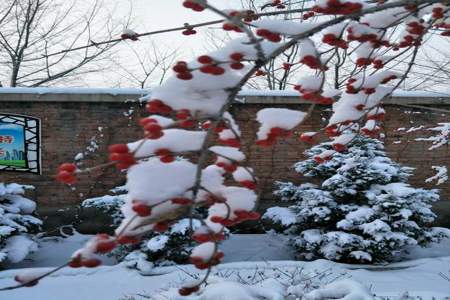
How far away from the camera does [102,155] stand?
865 cm

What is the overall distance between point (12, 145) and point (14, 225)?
7.43 feet

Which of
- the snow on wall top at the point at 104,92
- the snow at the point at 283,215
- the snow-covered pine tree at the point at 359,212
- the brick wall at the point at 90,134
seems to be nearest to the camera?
the snow-covered pine tree at the point at 359,212

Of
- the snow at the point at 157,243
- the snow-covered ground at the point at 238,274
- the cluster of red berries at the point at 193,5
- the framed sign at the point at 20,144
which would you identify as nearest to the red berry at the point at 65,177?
the cluster of red berries at the point at 193,5

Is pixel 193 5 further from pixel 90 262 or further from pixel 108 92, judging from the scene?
pixel 108 92

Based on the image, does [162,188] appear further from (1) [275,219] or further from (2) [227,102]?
(1) [275,219]

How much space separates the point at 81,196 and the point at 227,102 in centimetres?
803

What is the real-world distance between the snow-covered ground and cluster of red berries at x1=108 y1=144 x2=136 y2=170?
3.91 metres

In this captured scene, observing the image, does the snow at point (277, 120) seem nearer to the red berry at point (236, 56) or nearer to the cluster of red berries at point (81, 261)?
the red berry at point (236, 56)

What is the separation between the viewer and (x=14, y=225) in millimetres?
6641

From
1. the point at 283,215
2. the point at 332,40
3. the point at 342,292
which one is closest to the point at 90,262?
the point at 332,40

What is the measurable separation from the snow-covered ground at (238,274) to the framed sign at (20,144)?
1.59 m

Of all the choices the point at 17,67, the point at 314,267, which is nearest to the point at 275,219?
the point at 314,267

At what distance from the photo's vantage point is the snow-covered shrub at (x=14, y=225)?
21.4 feet

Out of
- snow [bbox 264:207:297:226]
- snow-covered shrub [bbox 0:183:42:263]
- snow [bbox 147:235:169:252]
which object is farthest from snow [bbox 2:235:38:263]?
snow [bbox 264:207:297:226]
